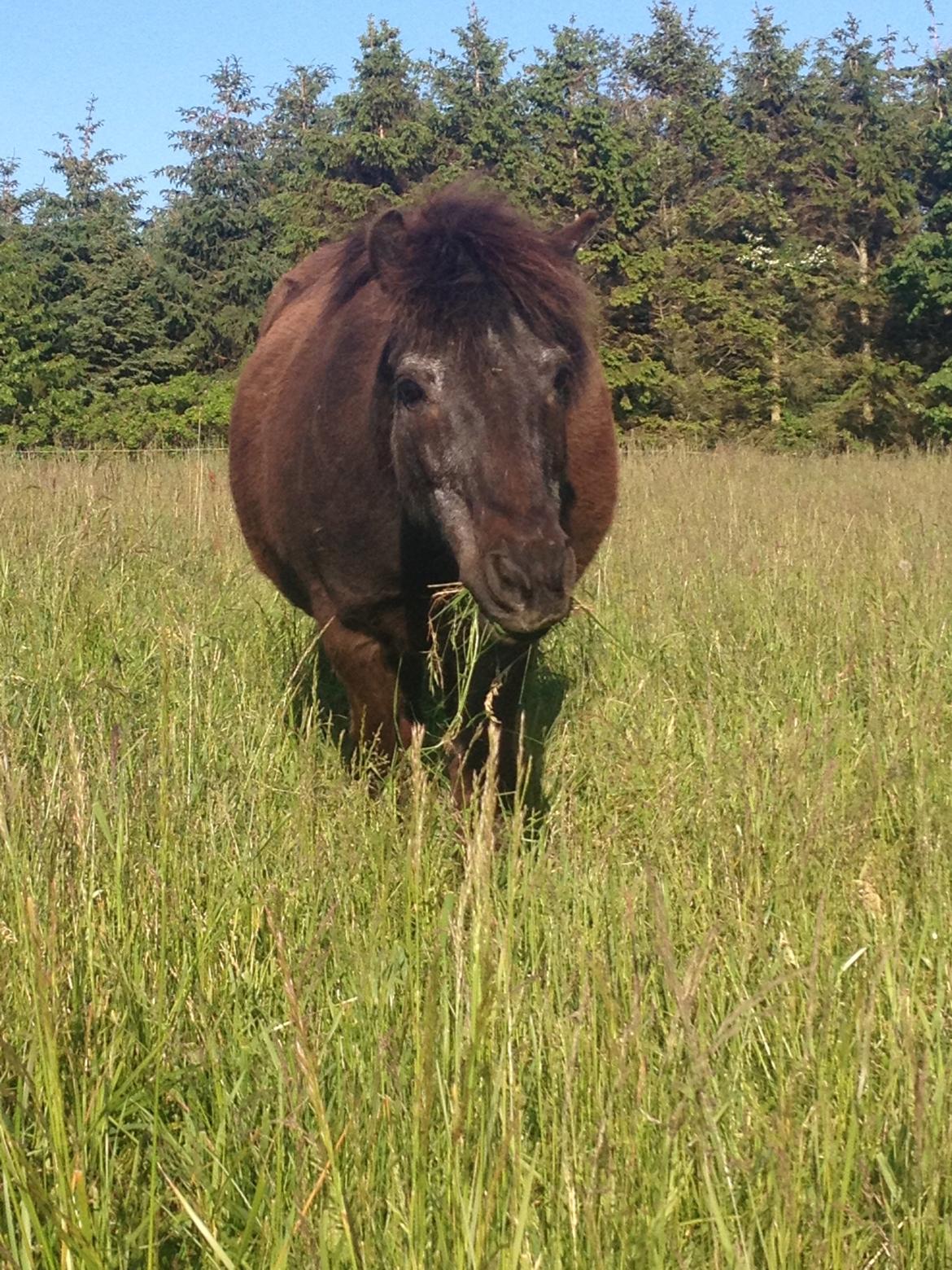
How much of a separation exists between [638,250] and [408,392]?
2708cm

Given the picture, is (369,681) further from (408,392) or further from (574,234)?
(574,234)

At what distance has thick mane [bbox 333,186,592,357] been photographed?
347 cm

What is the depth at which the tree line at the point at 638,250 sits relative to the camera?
2770cm

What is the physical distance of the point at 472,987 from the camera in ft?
5.37

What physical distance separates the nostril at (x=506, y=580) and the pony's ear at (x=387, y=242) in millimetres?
1201

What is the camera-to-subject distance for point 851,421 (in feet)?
94.4

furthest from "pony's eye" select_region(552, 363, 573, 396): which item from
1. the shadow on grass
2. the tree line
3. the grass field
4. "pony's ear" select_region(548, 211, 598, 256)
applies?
the tree line

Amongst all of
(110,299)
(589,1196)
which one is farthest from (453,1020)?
(110,299)

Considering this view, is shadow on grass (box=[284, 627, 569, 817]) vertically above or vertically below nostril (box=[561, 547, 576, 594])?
below

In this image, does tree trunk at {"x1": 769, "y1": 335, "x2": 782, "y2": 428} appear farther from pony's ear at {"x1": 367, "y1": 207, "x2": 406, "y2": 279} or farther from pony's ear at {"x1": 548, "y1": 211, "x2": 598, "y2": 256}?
pony's ear at {"x1": 367, "y1": 207, "x2": 406, "y2": 279}

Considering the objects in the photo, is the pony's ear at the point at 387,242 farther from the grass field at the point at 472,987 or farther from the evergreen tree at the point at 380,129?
the evergreen tree at the point at 380,129

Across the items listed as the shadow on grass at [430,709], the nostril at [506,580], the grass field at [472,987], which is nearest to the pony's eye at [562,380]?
the nostril at [506,580]

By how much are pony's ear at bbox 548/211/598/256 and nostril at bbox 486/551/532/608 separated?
140cm

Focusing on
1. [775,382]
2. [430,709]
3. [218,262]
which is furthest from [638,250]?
[430,709]
